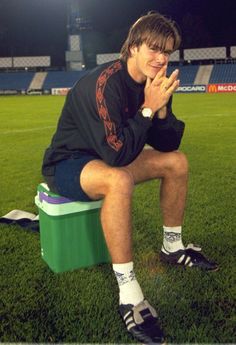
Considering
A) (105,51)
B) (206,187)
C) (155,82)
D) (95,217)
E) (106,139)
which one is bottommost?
(105,51)

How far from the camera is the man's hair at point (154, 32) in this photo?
101 inches

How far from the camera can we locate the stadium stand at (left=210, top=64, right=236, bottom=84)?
1560 inches

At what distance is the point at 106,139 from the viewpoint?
8.07 feet

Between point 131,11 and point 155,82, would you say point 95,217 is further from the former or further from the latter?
point 131,11

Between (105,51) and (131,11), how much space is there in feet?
22.4

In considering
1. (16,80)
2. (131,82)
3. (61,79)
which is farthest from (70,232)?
(16,80)

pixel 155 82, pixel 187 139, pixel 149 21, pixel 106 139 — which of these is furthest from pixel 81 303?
pixel 187 139

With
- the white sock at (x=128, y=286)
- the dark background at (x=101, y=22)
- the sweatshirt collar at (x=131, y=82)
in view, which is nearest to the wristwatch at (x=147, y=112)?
the sweatshirt collar at (x=131, y=82)

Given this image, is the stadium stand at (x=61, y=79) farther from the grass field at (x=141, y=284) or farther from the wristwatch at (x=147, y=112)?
the wristwatch at (x=147, y=112)

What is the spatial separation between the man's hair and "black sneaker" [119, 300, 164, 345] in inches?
60.9

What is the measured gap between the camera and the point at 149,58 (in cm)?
261

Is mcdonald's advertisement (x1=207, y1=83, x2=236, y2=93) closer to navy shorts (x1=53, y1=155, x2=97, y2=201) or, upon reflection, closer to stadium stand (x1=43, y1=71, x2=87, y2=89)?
stadium stand (x1=43, y1=71, x2=87, y2=89)

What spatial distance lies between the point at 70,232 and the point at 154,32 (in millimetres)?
1417

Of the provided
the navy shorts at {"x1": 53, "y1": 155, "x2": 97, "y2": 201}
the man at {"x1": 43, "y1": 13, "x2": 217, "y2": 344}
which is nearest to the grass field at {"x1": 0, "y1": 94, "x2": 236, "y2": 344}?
the man at {"x1": 43, "y1": 13, "x2": 217, "y2": 344}
